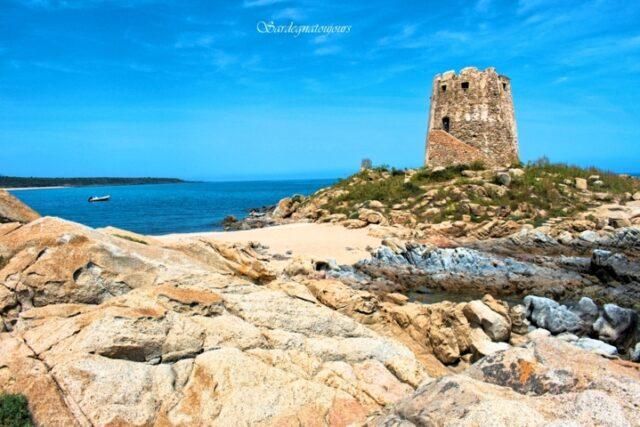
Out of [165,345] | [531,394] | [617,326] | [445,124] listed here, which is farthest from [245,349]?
[445,124]

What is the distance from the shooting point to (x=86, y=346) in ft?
17.3

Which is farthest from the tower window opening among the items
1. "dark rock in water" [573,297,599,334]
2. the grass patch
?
"dark rock in water" [573,297,599,334]

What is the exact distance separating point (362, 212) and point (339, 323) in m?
17.9

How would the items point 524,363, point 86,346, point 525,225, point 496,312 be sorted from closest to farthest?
point 524,363, point 86,346, point 496,312, point 525,225

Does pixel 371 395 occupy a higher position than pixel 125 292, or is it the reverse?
pixel 125 292

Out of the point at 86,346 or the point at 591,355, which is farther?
the point at 86,346

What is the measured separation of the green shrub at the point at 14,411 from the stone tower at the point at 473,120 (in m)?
30.3

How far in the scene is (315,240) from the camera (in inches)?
842

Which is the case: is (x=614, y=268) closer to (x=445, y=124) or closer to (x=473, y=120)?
(x=473, y=120)

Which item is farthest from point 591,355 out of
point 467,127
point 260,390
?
point 467,127

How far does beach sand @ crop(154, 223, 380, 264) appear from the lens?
18766 millimetres

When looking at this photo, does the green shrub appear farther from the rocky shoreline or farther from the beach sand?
the beach sand

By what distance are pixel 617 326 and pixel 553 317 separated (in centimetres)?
125

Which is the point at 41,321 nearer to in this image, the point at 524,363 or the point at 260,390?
the point at 260,390
